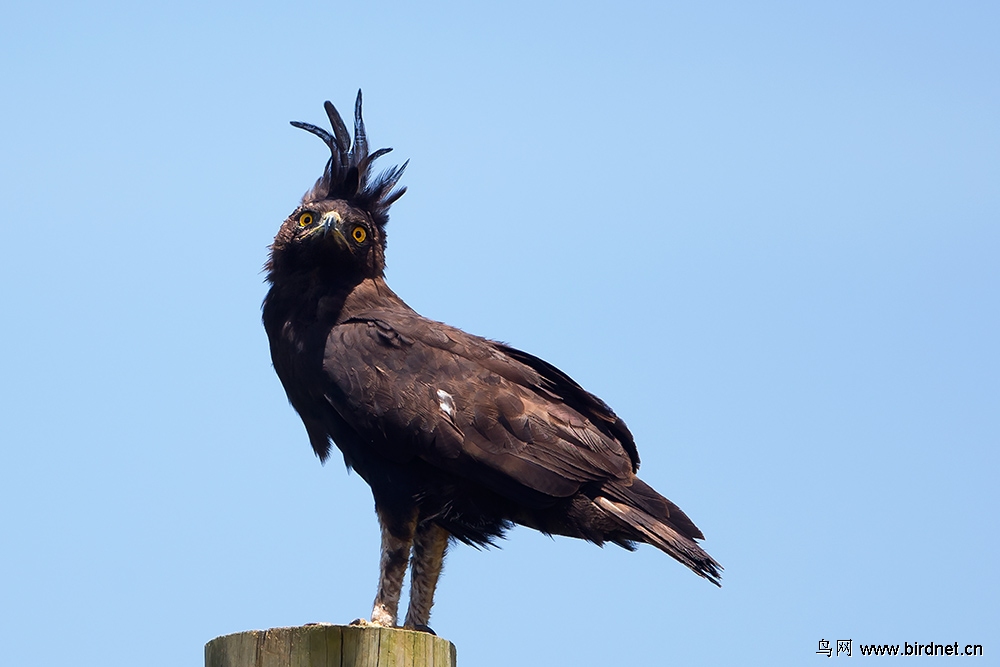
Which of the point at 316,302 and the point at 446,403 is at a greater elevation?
the point at 316,302

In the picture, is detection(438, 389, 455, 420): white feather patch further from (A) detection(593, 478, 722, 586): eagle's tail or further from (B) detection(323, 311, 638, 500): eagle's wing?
(A) detection(593, 478, 722, 586): eagle's tail

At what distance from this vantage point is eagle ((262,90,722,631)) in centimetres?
763

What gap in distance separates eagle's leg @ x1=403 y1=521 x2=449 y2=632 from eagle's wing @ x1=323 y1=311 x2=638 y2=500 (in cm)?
75

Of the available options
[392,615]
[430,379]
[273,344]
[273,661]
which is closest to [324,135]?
[273,344]

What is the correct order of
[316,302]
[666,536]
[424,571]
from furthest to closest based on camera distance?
[316,302] < [424,571] < [666,536]

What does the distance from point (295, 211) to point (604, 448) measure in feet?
9.27

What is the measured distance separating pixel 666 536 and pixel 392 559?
1633 mm

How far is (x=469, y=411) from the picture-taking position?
7.79 metres

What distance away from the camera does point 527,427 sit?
7.84m

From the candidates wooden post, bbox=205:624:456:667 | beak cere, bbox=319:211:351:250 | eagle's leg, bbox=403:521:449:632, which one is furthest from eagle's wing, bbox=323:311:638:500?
wooden post, bbox=205:624:456:667

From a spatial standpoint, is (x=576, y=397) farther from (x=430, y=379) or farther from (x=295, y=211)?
(x=295, y=211)

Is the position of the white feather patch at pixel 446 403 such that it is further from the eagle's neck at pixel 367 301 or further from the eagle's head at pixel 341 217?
the eagle's head at pixel 341 217

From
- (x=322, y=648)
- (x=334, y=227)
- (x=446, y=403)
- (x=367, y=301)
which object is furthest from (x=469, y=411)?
(x=322, y=648)

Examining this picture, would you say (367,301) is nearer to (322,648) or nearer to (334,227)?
(334,227)
